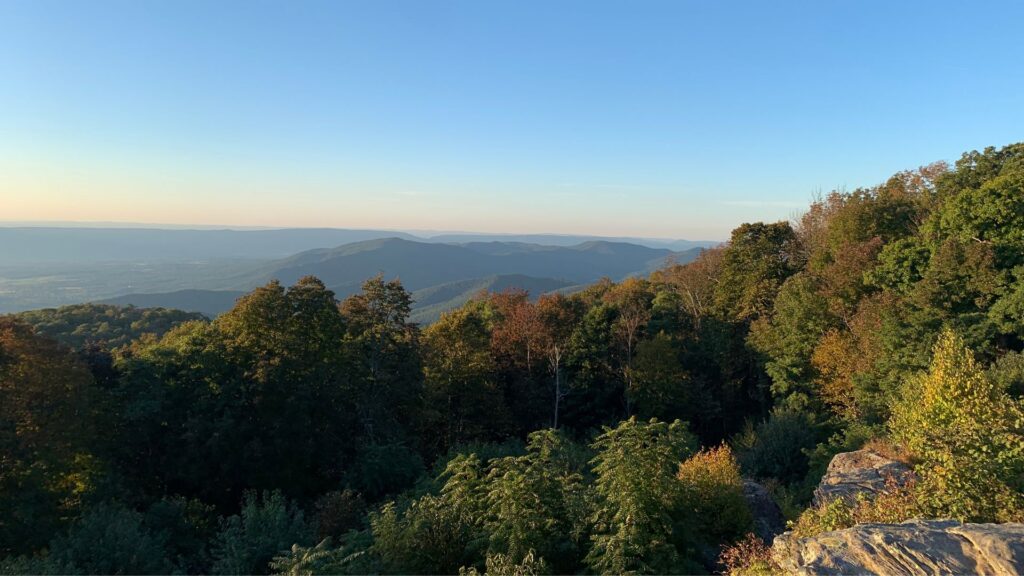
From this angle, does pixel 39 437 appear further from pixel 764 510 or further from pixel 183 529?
pixel 764 510

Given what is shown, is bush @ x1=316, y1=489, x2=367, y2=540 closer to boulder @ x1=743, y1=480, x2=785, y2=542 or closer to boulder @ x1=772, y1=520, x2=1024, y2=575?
boulder @ x1=743, y1=480, x2=785, y2=542

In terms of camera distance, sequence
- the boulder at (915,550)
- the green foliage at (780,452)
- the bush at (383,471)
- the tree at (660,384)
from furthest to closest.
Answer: the tree at (660,384)
the green foliage at (780,452)
the bush at (383,471)
the boulder at (915,550)

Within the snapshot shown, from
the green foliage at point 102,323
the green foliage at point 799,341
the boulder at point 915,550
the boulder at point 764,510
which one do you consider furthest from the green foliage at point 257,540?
the green foliage at point 102,323

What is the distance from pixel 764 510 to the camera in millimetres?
15938

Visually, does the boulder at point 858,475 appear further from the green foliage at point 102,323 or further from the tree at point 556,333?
the green foliage at point 102,323

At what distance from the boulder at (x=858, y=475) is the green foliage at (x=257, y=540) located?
45.7 feet

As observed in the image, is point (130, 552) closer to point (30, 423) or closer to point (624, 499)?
point (30, 423)

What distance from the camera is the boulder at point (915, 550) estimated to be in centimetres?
636

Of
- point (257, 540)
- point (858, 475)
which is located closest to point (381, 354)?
point (257, 540)

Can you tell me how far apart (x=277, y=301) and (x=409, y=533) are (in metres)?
13.5

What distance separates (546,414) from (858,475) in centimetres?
1984

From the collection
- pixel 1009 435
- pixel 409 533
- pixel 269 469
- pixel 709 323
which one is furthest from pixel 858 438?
pixel 269 469

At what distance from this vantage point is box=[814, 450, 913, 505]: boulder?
41.7 ft

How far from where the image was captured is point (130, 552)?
12.4m
